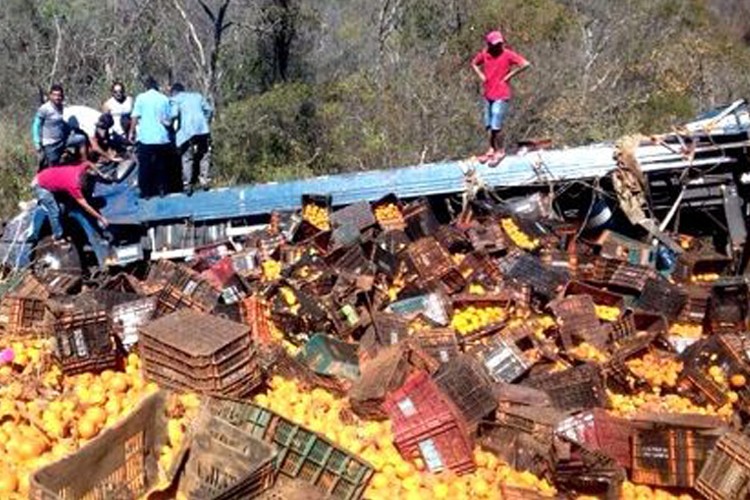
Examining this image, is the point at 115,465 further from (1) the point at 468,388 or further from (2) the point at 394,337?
(2) the point at 394,337

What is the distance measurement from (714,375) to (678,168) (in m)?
3.76

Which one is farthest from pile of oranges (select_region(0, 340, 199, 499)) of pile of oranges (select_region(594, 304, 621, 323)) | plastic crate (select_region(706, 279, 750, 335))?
plastic crate (select_region(706, 279, 750, 335))

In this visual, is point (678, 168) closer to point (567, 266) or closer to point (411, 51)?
point (567, 266)

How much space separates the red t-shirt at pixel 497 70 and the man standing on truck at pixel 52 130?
4.79 meters

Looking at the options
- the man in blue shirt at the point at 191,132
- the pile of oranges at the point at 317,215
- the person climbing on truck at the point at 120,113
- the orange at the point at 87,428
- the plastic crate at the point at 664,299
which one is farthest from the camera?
the person climbing on truck at the point at 120,113

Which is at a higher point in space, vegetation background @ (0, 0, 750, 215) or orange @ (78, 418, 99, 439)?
vegetation background @ (0, 0, 750, 215)

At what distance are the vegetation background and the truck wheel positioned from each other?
437 centimetres

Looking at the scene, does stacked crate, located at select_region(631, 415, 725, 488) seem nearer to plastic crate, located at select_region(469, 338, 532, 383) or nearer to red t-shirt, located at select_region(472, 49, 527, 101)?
plastic crate, located at select_region(469, 338, 532, 383)

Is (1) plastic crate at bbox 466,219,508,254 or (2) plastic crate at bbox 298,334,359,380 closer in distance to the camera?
(2) plastic crate at bbox 298,334,359,380

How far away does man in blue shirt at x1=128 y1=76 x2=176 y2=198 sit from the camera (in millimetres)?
10883

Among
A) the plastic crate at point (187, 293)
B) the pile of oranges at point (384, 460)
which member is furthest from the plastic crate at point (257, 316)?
the pile of oranges at point (384, 460)

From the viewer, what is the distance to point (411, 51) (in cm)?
2069

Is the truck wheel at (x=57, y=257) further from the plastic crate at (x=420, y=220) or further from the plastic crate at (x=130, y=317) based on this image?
the plastic crate at (x=420, y=220)

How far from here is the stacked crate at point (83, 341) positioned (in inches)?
286
